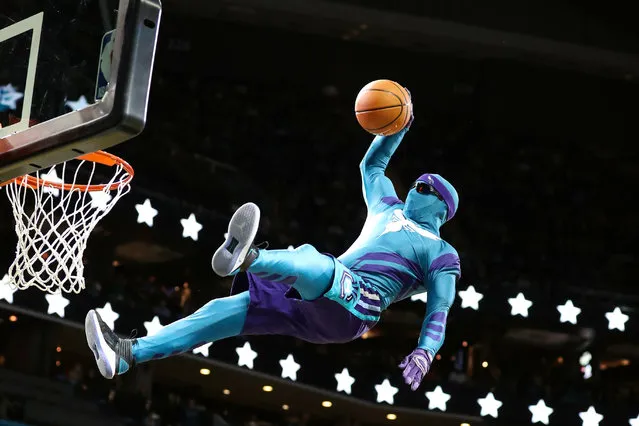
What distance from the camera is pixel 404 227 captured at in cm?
764

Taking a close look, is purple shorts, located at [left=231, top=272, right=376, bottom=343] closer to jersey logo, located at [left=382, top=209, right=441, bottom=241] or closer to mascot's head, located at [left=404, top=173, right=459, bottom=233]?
jersey logo, located at [left=382, top=209, right=441, bottom=241]

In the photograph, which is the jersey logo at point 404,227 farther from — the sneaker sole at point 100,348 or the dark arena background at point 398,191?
the dark arena background at point 398,191

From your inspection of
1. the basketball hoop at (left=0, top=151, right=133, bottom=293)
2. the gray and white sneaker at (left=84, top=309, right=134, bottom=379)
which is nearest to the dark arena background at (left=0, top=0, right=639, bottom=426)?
the basketball hoop at (left=0, top=151, right=133, bottom=293)

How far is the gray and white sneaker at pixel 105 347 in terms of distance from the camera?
22.1 feet

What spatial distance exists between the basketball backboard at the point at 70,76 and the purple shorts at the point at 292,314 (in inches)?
67.4

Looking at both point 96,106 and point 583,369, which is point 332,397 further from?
point 96,106

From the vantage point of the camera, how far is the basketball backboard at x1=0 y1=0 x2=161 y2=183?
5.39 m

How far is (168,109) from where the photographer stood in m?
17.5

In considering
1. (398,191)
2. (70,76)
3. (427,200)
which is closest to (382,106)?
(427,200)

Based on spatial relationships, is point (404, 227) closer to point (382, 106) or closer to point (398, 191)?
point (382, 106)

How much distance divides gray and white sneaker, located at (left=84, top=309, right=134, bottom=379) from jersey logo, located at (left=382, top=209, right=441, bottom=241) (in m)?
1.81

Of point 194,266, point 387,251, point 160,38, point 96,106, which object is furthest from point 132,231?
point 96,106

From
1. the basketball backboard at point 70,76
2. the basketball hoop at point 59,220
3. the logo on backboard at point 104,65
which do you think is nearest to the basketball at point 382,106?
the basketball hoop at point 59,220

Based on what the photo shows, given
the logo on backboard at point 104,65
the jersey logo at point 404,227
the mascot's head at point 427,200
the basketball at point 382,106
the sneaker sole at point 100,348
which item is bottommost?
the sneaker sole at point 100,348
